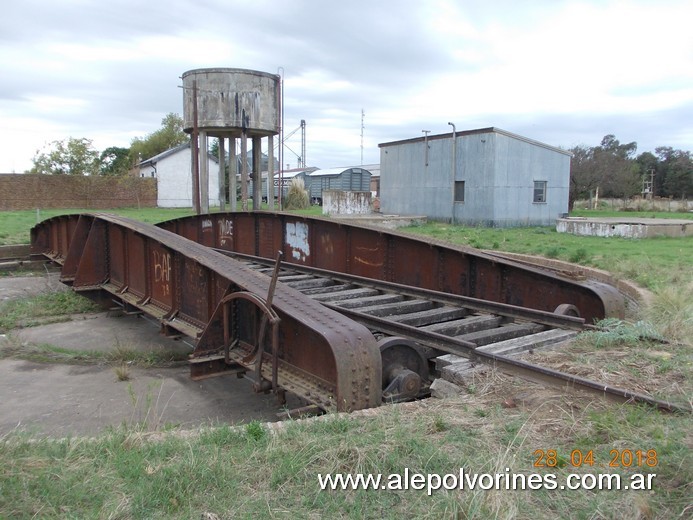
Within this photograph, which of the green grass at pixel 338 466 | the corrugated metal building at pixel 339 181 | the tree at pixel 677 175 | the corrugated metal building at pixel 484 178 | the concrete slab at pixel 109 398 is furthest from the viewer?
the tree at pixel 677 175

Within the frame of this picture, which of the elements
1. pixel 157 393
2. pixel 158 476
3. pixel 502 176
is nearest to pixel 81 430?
pixel 157 393

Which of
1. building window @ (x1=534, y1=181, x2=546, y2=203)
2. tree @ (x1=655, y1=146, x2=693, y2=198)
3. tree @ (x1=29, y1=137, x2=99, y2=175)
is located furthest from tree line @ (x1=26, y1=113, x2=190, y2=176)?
tree @ (x1=655, y1=146, x2=693, y2=198)

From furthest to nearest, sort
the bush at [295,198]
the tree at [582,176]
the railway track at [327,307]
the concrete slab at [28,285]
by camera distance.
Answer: the tree at [582,176], the bush at [295,198], the concrete slab at [28,285], the railway track at [327,307]

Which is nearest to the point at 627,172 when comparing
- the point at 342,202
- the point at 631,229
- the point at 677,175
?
the point at 677,175

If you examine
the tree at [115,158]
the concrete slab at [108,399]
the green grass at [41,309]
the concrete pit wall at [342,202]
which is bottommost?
the concrete slab at [108,399]

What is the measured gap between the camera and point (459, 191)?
1039 inches

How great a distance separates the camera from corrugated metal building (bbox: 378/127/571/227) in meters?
24.7

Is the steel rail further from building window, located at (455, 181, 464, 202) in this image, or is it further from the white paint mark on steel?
building window, located at (455, 181, 464, 202)

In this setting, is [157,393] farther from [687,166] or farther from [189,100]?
[687,166]

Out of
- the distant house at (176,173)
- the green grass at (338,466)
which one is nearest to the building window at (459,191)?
the green grass at (338,466)

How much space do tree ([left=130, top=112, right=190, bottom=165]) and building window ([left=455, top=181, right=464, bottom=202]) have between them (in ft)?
182

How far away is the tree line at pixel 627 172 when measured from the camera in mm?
45625

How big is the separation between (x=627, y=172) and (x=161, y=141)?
179 feet

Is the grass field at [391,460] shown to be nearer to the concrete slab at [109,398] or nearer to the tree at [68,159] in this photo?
the concrete slab at [109,398]
